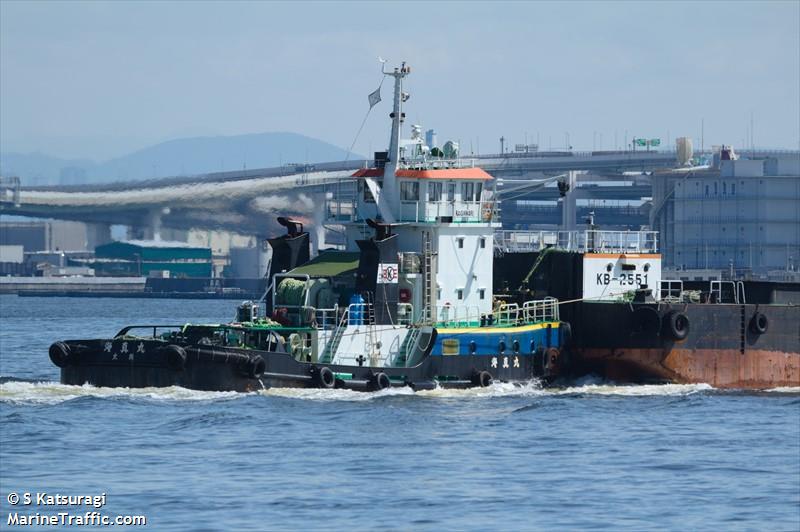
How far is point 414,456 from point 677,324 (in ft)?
49.8

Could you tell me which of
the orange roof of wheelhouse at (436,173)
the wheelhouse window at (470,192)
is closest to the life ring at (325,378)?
the orange roof of wheelhouse at (436,173)

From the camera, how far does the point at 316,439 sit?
36.8m

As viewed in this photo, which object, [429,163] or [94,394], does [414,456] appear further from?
[429,163]

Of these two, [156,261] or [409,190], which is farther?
[156,261]

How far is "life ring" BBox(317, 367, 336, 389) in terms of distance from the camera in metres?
42.7

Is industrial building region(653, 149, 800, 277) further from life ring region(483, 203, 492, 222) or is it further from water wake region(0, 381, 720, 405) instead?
water wake region(0, 381, 720, 405)

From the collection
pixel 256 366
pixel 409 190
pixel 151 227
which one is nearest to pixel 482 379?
pixel 409 190

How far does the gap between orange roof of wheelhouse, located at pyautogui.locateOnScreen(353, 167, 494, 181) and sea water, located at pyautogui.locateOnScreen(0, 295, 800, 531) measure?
6.30 m

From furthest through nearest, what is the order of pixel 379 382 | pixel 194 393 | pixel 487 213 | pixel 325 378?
pixel 487 213 < pixel 379 382 < pixel 325 378 < pixel 194 393

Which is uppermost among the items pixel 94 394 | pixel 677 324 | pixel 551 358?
pixel 677 324

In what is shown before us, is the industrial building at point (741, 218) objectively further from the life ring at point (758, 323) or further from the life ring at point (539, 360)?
the life ring at point (539, 360)

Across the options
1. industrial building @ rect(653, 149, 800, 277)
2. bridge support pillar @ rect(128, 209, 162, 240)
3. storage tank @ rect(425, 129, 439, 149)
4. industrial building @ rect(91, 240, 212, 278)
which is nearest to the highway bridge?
bridge support pillar @ rect(128, 209, 162, 240)

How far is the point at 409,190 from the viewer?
46.9m

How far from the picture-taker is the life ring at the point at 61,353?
4228 cm
